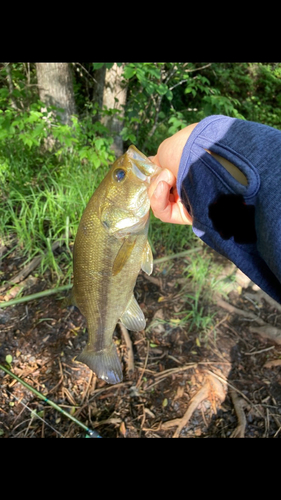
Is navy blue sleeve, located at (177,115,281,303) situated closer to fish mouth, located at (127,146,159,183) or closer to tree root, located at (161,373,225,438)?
fish mouth, located at (127,146,159,183)

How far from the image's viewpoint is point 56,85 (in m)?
4.01

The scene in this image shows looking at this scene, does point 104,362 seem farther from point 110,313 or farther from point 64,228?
point 64,228

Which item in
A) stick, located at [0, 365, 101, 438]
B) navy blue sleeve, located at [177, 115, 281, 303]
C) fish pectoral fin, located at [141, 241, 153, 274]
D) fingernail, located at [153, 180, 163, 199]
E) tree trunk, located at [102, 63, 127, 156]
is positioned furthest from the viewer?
tree trunk, located at [102, 63, 127, 156]

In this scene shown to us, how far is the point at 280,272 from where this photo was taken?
107 centimetres

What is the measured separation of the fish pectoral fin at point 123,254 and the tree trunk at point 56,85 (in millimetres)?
3079

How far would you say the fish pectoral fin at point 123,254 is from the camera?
58.6 inches

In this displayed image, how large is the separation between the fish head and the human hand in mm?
51

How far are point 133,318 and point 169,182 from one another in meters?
0.80

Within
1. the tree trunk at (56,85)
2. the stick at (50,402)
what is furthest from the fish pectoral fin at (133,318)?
the tree trunk at (56,85)

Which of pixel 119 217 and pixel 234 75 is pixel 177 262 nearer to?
pixel 119 217

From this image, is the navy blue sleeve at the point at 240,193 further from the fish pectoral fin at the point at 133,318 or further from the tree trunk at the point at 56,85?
the tree trunk at the point at 56,85

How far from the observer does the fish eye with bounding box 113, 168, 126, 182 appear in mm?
1404

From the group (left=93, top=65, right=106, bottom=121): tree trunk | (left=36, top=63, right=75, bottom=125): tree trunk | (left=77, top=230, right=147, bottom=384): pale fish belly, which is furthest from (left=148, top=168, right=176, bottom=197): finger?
(left=93, top=65, right=106, bottom=121): tree trunk

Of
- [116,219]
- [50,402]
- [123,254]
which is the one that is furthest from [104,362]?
[116,219]
